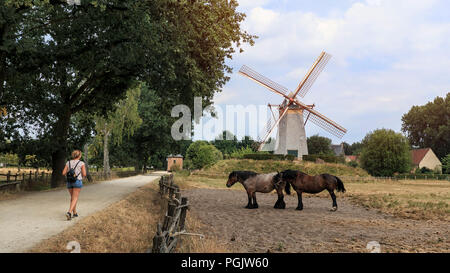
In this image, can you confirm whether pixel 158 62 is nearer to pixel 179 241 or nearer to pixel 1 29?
pixel 1 29

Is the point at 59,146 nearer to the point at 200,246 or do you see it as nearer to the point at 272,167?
the point at 200,246

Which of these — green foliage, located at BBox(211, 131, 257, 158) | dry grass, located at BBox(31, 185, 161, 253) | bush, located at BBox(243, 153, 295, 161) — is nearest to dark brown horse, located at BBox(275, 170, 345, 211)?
dry grass, located at BBox(31, 185, 161, 253)

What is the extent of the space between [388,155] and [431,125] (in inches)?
1251

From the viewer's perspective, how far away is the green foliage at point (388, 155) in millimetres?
46031

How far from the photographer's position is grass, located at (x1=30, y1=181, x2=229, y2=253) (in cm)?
675

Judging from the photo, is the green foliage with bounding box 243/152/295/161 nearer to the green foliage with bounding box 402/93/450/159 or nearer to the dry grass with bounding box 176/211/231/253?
the dry grass with bounding box 176/211/231/253

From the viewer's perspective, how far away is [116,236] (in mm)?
8352

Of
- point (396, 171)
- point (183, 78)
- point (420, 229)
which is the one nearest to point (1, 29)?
point (183, 78)

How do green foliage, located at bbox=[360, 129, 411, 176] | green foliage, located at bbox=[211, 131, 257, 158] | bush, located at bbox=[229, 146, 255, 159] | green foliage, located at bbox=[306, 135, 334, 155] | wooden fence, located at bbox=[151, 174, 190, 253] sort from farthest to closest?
green foliage, located at bbox=[211, 131, 257, 158]
green foliage, located at bbox=[306, 135, 334, 155]
bush, located at bbox=[229, 146, 255, 159]
green foliage, located at bbox=[360, 129, 411, 176]
wooden fence, located at bbox=[151, 174, 190, 253]

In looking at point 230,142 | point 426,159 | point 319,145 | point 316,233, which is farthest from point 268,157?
point 230,142

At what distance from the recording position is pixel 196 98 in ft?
57.4

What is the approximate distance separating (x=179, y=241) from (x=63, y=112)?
49.8 feet

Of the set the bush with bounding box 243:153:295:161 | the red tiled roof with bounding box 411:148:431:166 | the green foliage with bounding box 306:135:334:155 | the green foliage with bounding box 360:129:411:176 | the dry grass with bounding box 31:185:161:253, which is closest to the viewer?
the dry grass with bounding box 31:185:161:253

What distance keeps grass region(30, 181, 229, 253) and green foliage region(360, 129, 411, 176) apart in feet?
137
